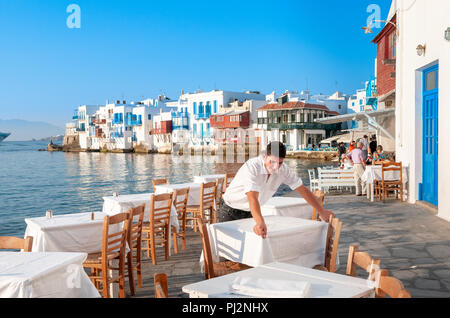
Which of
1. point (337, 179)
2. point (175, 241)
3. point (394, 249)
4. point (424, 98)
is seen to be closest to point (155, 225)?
point (175, 241)

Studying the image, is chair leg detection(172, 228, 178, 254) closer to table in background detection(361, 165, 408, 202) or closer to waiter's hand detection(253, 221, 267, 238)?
waiter's hand detection(253, 221, 267, 238)

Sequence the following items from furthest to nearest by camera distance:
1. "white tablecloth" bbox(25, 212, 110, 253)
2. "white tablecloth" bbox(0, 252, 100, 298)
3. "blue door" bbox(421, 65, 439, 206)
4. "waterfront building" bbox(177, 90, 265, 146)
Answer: "waterfront building" bbox(177, 90, 265, 146)
"blue door" bbox(421, 65, 439, 206)
"white tablecloth" bbox(25, 212, 110, 253)
"white tablecloth" bbox(0, 252, 100, 298)

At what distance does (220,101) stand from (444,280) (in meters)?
60.8

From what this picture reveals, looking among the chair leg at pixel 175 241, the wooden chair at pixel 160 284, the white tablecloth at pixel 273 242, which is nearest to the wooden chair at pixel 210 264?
the white tablecloth at pixel 273 242

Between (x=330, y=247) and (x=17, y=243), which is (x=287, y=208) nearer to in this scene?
(x=330, y=247)

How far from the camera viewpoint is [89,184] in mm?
30656

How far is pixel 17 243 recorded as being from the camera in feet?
11.7

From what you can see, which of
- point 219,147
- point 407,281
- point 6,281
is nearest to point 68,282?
point 6,281

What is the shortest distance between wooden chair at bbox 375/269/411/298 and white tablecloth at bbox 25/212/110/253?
3.66 meters

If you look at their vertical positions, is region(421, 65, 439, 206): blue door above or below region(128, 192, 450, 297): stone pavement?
above

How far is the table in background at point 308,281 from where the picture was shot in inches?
86.7

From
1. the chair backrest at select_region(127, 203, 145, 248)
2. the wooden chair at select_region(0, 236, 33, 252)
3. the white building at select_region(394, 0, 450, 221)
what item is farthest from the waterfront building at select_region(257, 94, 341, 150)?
the wooden chair at select_region(0, 236, 33, 252)

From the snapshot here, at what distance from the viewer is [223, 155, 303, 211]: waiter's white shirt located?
366 cm
